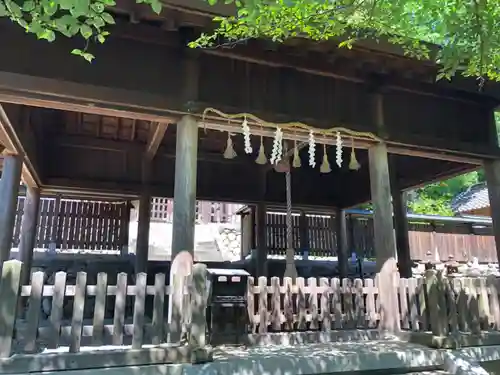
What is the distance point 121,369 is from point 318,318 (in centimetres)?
274

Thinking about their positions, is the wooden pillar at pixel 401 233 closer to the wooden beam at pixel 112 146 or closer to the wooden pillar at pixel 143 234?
the wooden beam at pixel 112 146

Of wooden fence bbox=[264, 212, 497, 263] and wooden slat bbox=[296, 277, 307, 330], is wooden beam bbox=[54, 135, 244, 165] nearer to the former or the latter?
wooden fence bbox=[264, 212, 497, 263]

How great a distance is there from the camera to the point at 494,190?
727cm

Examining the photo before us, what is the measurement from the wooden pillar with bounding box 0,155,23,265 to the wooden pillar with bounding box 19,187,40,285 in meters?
1.87

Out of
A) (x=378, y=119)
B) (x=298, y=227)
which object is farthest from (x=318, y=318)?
(x=298, y=227)

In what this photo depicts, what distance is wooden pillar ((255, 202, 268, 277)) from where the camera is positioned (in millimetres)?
11141

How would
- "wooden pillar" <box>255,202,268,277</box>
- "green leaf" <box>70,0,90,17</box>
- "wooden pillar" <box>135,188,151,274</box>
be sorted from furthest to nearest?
"wooden pillar" <box>255,202,268,277</box> → "wooden pillar" <box>135,188,151,274</box> → "green leaf" <box>70,0,90,17</box>

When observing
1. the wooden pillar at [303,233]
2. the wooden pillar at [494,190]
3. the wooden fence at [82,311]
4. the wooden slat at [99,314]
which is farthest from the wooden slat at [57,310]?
the wooden pillar at [303,233]

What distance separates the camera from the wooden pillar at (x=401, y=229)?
10.0 meters

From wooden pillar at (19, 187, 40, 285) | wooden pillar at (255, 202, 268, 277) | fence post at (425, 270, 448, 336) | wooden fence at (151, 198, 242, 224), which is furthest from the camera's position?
wooden fence at (151, 198, 242, 224)

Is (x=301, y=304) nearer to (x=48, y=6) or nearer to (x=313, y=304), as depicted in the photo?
(x=313, y=304)

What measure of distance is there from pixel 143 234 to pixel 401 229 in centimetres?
652

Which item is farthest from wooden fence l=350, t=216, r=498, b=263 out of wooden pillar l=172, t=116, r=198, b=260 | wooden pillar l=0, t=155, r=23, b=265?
wooden pillar l=0, t=155, r=23, b=265

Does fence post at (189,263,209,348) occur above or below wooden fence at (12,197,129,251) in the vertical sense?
below
